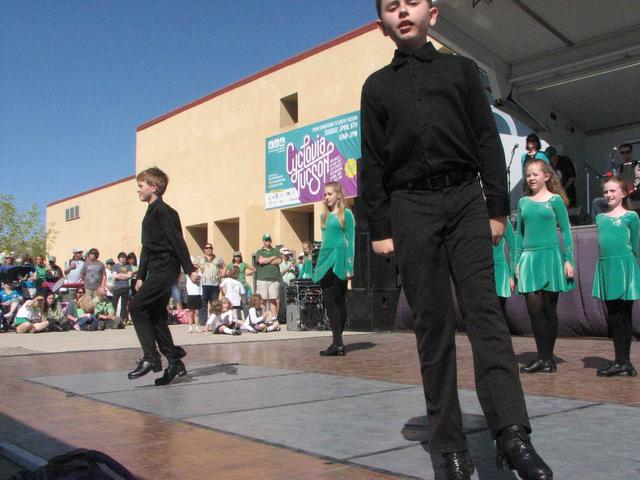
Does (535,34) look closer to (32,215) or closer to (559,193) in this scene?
(559,193)

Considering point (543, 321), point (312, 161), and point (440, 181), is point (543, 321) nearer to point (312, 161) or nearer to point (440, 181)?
point (440, 181)

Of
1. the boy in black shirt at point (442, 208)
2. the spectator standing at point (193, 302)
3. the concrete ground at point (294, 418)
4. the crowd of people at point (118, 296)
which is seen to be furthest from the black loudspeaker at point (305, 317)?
the boy in black shirt at point (442, 208)

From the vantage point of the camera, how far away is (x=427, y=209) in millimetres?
2496

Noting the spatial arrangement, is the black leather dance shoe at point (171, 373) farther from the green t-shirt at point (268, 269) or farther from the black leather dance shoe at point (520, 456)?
the green t-shirt at point (268, 269)

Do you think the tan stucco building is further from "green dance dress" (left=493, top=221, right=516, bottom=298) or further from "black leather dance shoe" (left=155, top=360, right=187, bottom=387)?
"black leather dance shoe" (left=155, top=360, right=187, bottom=387)

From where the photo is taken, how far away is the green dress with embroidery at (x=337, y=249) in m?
6.82

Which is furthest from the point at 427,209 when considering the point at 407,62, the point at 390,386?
the point at 390,386

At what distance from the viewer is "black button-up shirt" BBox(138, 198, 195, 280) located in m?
5.27

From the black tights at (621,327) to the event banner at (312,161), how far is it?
40.1 feet

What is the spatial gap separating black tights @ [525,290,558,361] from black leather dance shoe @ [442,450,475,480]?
3.22m

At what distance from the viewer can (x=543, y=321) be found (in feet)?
17.7

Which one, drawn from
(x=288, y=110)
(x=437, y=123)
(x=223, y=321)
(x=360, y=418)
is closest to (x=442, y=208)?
(x=437, y=123)

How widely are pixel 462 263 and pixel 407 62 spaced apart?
0.79 metres

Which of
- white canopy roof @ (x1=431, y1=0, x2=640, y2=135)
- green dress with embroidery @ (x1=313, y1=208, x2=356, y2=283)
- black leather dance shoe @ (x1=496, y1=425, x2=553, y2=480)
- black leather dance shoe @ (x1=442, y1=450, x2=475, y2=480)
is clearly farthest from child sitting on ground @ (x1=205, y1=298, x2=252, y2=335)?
black leather dance shoe @ (x1=496, y1=425, x2=553, y2=480)
